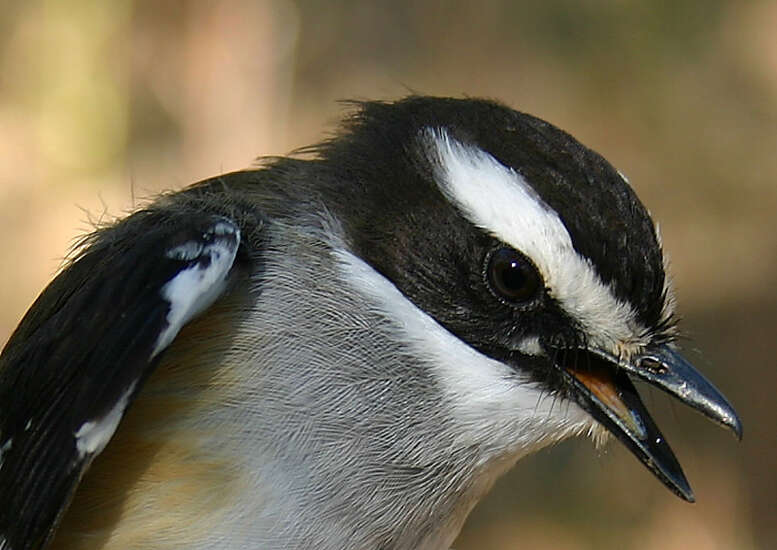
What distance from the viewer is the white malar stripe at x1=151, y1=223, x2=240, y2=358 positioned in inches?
108

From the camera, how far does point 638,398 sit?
2.97 metres

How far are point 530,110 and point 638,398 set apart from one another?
24.8 ft

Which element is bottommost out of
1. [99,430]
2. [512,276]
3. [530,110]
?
[99,430]

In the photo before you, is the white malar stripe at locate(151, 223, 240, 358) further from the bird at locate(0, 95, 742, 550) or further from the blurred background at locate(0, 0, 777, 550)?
the blurred background at locate(0, 0, 777, 550)

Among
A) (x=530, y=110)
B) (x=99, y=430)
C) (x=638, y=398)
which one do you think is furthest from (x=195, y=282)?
(x=530, y=110)

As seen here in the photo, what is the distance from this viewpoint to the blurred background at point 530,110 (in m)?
7.73

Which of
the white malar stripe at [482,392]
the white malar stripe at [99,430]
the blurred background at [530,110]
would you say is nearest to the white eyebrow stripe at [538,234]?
the white malar stripe at [482,392]

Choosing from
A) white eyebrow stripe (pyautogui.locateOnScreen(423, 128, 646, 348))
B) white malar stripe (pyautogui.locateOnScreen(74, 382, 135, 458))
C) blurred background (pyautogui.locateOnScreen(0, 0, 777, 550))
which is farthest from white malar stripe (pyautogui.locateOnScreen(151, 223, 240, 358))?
blurred background (pyautogui.locateOnScreen(0, 0, 777, 550))

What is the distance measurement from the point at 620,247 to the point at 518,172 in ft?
0.99

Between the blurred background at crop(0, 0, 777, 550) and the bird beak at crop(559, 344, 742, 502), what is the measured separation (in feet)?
9.37

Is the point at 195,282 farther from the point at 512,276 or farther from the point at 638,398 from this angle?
the point at 638,398

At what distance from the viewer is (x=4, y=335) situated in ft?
26.5

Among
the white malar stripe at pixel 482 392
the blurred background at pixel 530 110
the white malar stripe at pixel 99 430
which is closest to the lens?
the white malar stripe at pixel 99 430

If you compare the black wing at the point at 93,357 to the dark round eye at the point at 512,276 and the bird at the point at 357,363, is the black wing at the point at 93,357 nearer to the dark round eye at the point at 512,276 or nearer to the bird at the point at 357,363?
the bird at the point at 357,363
